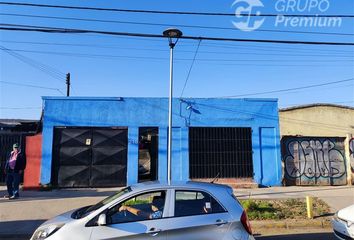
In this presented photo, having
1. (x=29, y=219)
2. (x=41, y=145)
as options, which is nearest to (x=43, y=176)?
(x=41, y=145)

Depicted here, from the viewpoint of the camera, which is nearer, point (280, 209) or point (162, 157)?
point (280, 209)

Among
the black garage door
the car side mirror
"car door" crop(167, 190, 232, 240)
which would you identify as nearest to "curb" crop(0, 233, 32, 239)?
the car side mirror

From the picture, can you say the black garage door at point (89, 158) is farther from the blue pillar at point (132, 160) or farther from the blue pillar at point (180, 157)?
the blue pillar at point (180, 157)

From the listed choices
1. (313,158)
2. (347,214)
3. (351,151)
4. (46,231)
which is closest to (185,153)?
(313,158)

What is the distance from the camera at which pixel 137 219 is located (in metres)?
5.91

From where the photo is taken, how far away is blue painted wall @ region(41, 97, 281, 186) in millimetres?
16703

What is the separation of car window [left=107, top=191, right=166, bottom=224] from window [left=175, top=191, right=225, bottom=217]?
25 centimetres

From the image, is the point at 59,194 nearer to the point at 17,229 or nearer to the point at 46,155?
the point at 46,155

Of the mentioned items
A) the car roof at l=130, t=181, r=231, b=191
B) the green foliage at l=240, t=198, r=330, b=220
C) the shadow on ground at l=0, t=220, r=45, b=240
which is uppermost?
the car roof at l=130, t=181, r=231, b=191

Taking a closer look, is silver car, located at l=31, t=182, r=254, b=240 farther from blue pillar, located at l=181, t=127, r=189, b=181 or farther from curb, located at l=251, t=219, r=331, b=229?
blue pillar, located at l=181, t=127, r=189, b=181

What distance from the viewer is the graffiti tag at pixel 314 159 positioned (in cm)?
1753

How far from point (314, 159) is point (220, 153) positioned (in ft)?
13.8

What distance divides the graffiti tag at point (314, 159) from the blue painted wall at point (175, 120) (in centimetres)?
69

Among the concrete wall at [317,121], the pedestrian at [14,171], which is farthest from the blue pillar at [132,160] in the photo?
the concrete wall at [317,121]
